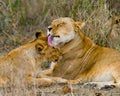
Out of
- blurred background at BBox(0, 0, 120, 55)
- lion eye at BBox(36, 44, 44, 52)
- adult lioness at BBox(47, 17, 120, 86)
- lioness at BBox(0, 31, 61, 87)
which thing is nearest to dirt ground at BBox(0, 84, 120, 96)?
lioness at BBox(0, 31, 61, 87)

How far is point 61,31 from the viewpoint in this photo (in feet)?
29.5

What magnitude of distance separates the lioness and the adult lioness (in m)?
0.23

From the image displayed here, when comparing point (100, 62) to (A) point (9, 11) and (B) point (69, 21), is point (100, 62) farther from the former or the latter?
(A) point (9, 11)

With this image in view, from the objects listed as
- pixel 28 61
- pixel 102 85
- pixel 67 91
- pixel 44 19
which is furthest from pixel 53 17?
pixel 67 91

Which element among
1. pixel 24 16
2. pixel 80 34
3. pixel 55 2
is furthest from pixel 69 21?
pixel 24 16

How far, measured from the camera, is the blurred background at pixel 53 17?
10.3 m

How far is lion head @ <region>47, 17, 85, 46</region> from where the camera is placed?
8836mm

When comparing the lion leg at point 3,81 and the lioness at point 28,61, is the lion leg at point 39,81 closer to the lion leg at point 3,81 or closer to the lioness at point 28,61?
the lioness at point 28,61

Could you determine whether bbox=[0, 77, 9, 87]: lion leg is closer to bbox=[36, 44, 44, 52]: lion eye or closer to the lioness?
the lioness

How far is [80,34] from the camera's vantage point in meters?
9.16

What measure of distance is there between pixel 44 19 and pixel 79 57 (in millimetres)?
3741

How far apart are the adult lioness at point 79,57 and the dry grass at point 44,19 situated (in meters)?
1.09

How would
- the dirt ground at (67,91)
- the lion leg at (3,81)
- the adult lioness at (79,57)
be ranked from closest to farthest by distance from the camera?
the dirt ground at (67,91) < the lion leg at (3,81) < the adult lioness at (79,57)

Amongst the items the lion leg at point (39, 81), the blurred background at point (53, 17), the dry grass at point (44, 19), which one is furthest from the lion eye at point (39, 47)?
the blurred background at point (53, 17)
